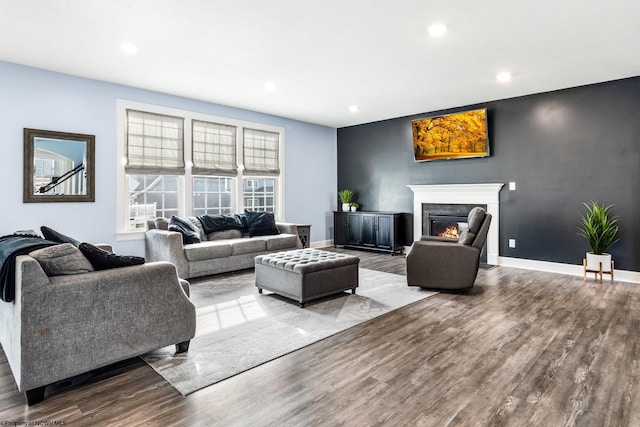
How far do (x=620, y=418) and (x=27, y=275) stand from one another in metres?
3.19

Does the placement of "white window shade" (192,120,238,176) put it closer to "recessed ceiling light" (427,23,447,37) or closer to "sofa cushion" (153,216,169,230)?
"sofa cushion" (153,216,169,230)

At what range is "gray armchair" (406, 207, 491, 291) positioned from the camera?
13.9 feet

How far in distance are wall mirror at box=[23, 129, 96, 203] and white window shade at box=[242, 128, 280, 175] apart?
247 centimetres

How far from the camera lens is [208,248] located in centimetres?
500

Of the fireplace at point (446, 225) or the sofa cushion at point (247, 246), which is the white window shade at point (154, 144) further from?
the fireplace at point (446, 225)

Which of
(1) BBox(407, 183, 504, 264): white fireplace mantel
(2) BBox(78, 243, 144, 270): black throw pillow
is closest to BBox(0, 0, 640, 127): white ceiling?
(1) BBox(407, 183, 504, 264): white fireplace mantel

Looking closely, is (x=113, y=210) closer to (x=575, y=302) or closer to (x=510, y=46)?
(x=510, y=46)

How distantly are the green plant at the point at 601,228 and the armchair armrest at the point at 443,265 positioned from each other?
6.16ft

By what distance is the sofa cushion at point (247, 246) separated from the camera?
5.32 m

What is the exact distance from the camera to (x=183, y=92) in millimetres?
5504

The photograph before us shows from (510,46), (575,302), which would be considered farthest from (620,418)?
(510,46)

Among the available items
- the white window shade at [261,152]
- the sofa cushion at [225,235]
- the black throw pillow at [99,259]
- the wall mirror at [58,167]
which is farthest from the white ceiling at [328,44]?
the sofa cushion at [225,235]

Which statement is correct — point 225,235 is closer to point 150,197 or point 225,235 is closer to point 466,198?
point 150,197

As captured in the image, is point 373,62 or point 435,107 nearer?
point 373,62
